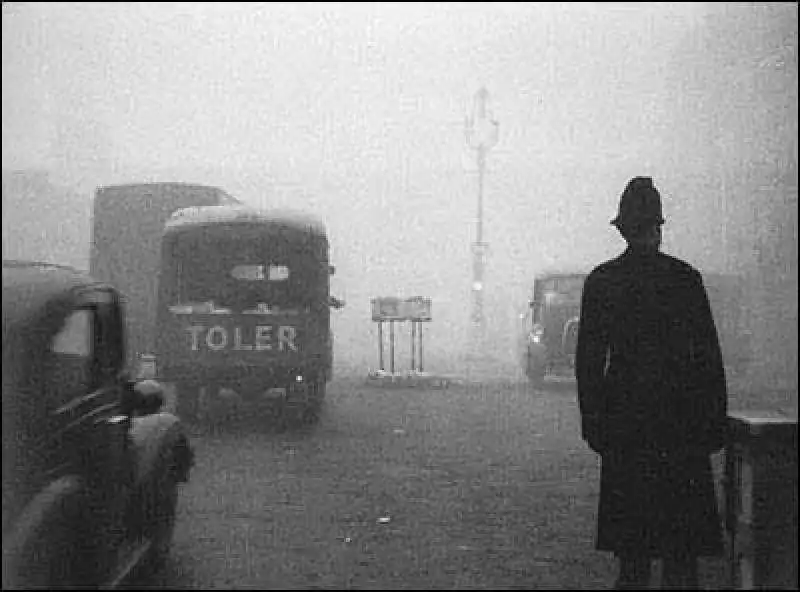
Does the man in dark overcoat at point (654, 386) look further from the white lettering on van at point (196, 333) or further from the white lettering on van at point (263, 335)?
the white lettering on van at point (196, 333)

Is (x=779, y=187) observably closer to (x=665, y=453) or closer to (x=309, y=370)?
(x=309, y=370)

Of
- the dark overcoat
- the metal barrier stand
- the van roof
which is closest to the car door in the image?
the dark overcoat

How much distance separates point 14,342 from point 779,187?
A: 2655cm

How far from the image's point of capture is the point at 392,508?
8.03m

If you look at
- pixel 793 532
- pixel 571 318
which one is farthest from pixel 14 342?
pixel 571 318

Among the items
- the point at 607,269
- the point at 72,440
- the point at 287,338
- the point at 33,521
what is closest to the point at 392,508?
the point at 607,269

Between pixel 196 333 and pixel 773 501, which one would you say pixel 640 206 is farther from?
pixel 196 333

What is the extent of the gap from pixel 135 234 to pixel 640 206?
15.5 metres

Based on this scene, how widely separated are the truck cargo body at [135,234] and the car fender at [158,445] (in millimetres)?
12896

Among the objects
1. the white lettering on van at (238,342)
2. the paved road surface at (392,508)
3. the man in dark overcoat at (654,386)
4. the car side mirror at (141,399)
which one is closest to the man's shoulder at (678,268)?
the man in dark overcoat at (654,386)

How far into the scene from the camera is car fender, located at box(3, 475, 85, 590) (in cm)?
381

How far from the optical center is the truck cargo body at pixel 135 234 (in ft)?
62.0

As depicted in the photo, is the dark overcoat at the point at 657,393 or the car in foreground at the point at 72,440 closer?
the car in foreground at the point at 72,440

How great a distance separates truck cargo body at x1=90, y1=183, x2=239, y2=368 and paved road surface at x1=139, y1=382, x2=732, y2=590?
5.98m
